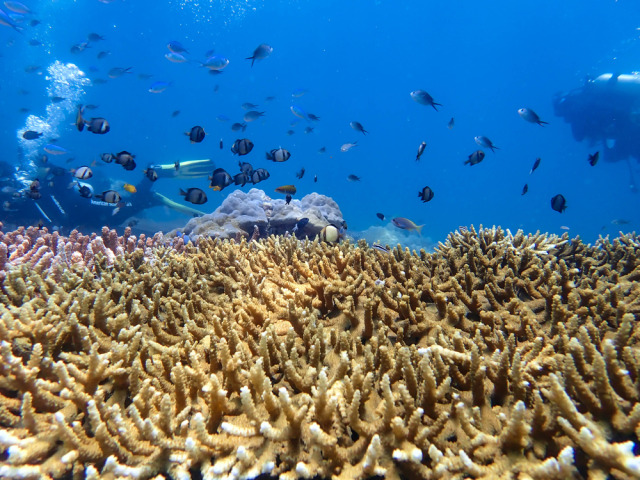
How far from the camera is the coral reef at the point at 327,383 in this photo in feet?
5.28

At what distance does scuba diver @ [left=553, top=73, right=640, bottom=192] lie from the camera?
78.4ft

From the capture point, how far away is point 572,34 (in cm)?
8106

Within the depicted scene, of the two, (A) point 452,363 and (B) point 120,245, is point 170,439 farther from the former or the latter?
(B) point 120,245

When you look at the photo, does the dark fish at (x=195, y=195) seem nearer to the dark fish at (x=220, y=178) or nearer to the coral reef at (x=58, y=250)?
the dark fish at (x=220, y=178)

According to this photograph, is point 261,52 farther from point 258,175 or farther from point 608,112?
point 608,112

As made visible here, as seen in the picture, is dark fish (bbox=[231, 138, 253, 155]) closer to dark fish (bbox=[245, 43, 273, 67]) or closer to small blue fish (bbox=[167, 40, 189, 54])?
dark fish (bbox=[245, 43, 273, 67])

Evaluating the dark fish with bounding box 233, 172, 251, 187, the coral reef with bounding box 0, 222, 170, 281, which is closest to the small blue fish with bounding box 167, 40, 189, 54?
the dark fish with bounding box 233, 172, 251, 187

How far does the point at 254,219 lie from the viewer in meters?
8.42

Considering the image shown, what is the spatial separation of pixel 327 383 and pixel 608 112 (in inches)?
1401

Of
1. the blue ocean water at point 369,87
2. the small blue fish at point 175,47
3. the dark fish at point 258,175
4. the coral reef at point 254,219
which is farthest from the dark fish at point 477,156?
the blue ocean water at point 369,87

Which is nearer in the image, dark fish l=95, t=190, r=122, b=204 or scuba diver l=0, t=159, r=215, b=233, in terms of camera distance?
dark fish l=95, t=190, r=122, b=204

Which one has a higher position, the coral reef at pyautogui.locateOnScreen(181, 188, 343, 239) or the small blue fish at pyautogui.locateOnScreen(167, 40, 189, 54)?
the small blue fish at pyautogui.locateOnScreen(167, 40, 189, 54)

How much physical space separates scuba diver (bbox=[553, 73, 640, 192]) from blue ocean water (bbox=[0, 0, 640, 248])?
28519 millimetres

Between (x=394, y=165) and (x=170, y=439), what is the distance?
502 ft
